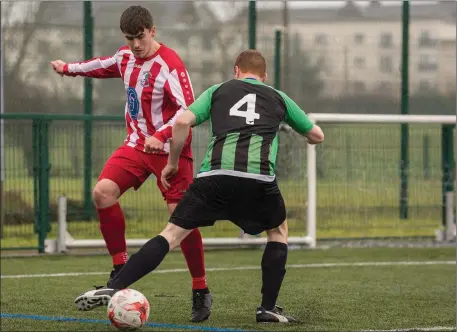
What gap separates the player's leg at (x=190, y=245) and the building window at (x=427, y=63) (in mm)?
7542

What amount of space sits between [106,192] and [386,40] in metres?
7.69

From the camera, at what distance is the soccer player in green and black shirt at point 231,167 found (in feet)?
20.8

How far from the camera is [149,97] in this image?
732 centimetres

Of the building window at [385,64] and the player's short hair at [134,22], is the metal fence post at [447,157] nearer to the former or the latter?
the building window at [385,64]

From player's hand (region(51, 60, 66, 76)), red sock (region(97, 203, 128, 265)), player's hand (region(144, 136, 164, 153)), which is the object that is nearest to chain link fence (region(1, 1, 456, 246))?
player's hand (region(51, 60, 66, 76))

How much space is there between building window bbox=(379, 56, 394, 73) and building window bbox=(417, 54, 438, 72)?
381 millimetres

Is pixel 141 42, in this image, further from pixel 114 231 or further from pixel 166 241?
pixel 166 241

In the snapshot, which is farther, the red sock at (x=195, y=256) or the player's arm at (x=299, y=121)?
the red sock at (x=195, y=256)

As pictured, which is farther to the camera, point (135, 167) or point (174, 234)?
point (135, 167)

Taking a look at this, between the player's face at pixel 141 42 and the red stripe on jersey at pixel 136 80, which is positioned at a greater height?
the player's face at pixel 141 42

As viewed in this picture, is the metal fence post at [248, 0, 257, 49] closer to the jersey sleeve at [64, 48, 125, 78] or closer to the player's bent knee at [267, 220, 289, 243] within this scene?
the jersey sleeve at [64, 48, 125, 78]

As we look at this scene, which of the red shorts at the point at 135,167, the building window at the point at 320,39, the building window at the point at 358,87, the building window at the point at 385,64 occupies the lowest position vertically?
the red shorts at the point at 135,167

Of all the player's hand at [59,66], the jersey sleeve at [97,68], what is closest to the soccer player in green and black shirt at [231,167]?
the jersey sleeve at [97,68]

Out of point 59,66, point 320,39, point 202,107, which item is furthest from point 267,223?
point 320,39
